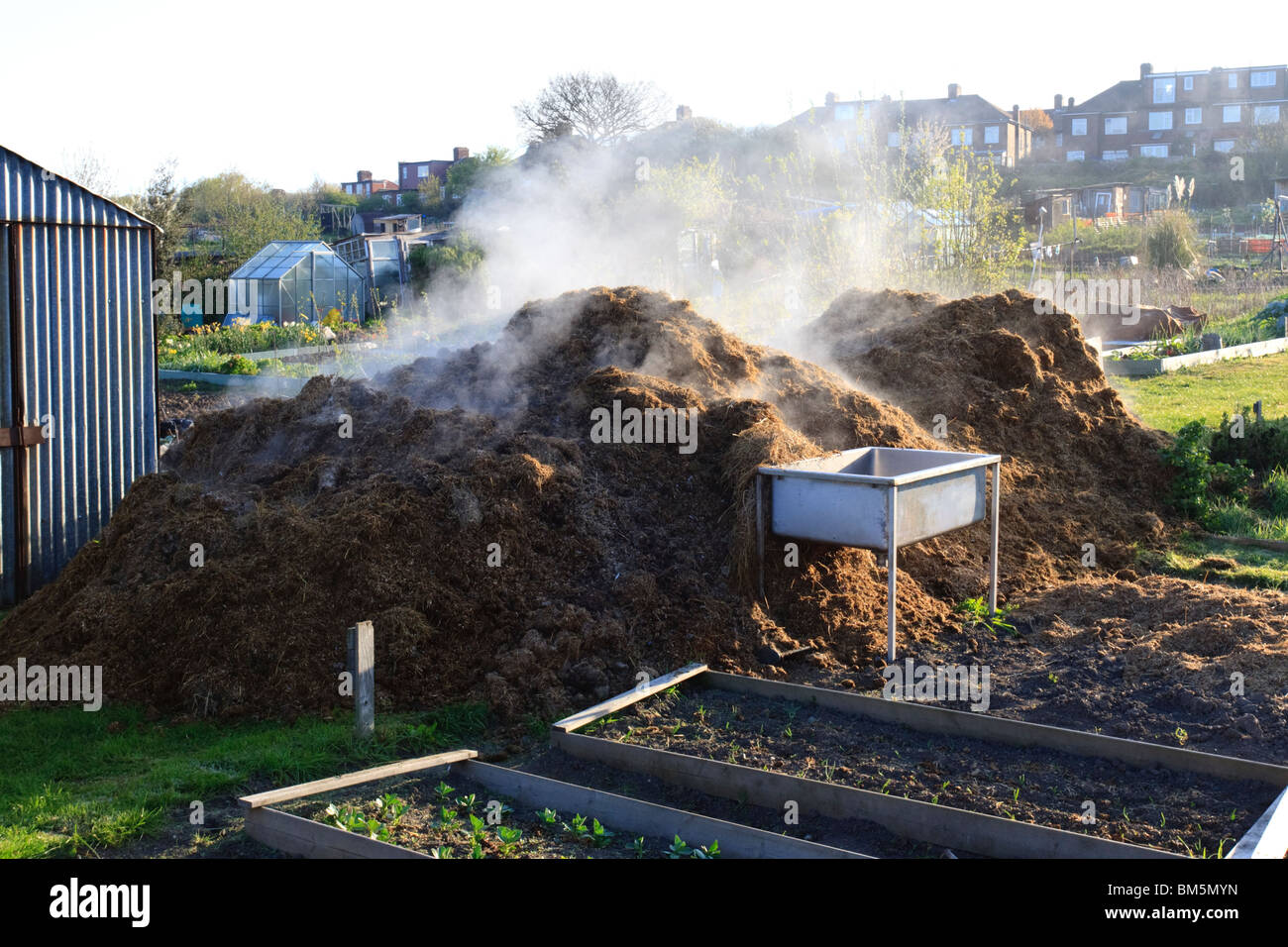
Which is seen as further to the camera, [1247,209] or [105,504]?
[1247,209]

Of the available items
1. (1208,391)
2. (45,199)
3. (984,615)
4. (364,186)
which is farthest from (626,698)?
(364,186)

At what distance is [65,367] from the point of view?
8547mm

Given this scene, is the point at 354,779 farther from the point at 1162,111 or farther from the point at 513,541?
the point at 1162,111

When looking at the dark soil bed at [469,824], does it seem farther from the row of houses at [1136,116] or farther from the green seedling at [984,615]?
the row of houses at [1136,116]

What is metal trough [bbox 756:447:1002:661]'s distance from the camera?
6.39m

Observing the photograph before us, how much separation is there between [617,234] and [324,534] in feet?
59.8

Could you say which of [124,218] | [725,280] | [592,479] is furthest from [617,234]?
[592,479]

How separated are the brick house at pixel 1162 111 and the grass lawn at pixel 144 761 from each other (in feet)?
251

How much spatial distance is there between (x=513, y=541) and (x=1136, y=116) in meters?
79.8

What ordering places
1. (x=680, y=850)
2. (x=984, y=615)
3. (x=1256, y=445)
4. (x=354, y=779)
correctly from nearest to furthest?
1. (x=680, y=850)
2. (x=354, y=779)
3. (x=984, y=615)
4. (x=1256, y=445)

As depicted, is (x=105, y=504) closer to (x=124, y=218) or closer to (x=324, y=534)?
(x=124, y=218)

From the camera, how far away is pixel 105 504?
896 cm

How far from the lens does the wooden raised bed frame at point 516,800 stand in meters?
4.11
